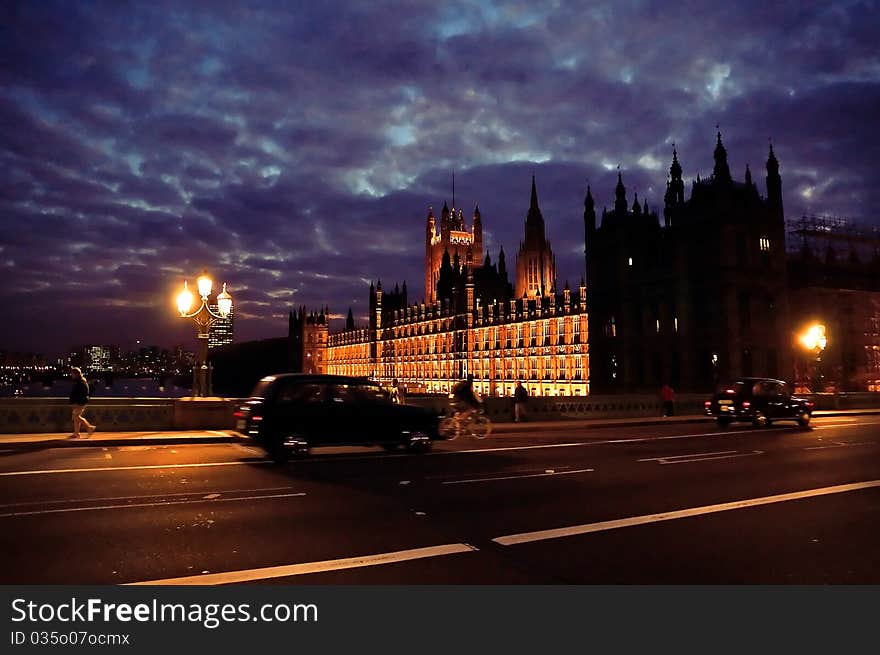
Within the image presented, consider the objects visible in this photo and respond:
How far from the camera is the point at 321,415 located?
546 inches

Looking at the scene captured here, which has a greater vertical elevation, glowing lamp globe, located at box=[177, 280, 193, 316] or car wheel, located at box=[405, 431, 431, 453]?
glowing lamp globe, located at box=[177, 280, 193, 316]

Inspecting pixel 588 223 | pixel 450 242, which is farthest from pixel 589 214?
pixel 450 242

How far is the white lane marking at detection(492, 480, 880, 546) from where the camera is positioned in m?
7.29

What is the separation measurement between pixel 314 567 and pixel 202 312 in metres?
16.6

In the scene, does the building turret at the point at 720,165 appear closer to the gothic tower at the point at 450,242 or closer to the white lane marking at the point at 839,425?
the white lane marking at the point at 839,425

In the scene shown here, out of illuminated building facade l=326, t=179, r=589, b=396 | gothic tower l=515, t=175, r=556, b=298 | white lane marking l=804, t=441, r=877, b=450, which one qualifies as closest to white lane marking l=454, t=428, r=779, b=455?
white lane marking l=804, t=441, r=877, b=450

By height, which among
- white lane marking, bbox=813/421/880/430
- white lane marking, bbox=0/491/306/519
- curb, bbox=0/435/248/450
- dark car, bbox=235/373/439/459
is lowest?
white lane marking, bbox=813/421/880/430

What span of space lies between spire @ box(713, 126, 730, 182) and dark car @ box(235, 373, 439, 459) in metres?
44.5

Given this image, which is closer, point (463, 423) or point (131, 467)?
point (131, 467)

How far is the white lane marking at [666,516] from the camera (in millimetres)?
7293

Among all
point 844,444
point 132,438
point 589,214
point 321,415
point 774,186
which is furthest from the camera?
point 589,214

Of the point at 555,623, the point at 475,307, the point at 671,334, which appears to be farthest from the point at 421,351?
the point at 555,623

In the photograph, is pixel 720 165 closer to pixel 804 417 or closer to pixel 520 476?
pixel 804 417

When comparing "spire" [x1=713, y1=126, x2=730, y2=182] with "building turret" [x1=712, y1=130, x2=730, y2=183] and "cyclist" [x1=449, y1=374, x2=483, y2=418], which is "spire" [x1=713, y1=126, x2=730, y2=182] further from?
"cyclist" [x1=449, y1=374, x2=483, y2=418]
